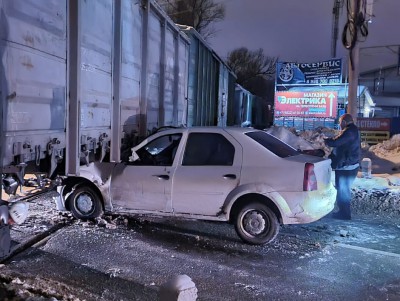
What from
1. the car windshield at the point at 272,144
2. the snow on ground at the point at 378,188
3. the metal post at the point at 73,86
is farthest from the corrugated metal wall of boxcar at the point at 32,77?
the snow on ground at the point at 378,188

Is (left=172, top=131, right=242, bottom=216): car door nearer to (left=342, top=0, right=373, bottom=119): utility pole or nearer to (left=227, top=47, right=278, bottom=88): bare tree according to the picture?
(left=342, top=0, right=373, bottom=119): utility pole

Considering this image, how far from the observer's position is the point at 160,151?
714 cm

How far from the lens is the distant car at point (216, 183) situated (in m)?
6.21

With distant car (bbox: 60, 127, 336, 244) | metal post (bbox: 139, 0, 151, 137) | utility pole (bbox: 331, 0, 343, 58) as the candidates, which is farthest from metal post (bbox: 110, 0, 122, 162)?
utility pole (bbox: 331, 0, 343, 58)

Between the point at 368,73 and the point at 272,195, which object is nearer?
the point at 272,195

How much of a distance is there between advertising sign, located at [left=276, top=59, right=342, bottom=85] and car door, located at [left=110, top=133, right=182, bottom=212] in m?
29.2

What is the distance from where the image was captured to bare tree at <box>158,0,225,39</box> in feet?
133

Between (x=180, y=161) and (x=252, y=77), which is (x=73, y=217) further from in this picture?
(x=252, y=77)

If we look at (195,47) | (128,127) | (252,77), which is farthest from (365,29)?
(252,77)

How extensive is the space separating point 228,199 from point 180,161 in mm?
906

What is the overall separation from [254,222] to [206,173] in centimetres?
93

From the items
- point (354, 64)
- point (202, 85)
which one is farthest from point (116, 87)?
point (202, 85)

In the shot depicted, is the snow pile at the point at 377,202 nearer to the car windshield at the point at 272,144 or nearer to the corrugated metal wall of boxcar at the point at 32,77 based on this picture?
the car windshield at the point at 272,144

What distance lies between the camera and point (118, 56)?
714 cm
